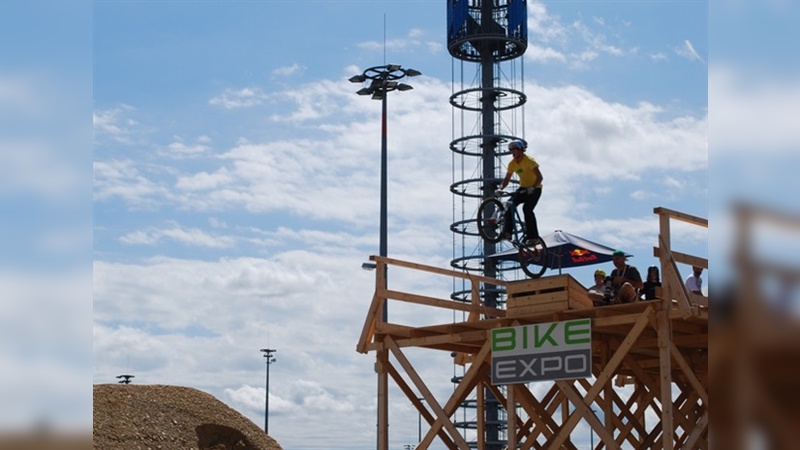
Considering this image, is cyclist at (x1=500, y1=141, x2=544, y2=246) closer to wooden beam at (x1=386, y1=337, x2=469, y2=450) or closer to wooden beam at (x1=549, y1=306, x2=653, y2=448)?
wooden beam at (x1=549, y1=306, x2=653, y2=448)

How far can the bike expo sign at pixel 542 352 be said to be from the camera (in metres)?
18.7

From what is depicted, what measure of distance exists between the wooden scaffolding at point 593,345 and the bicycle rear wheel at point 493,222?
1133 millimetres

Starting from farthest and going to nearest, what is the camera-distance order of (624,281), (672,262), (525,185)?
(624,281) < (525,185) < (672,262)

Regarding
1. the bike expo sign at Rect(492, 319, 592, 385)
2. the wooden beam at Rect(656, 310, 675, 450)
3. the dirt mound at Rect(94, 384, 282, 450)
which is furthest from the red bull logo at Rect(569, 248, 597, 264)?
the dirt mound at Rect(94, 384, 282, 450)

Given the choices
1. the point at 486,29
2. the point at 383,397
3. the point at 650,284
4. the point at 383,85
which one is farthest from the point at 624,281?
the point at 486,29

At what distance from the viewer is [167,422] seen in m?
34.8

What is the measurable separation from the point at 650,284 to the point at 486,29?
3811 centimetres

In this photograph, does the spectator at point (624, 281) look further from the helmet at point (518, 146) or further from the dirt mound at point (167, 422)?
the dirt mound at point (167, 422)

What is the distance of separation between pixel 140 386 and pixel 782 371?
3689 centimetres

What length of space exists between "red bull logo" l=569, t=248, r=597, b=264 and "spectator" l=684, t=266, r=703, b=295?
372cm

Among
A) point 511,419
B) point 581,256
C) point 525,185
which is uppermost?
point 525,185

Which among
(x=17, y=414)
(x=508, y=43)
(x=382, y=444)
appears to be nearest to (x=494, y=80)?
(x=508, y=43)

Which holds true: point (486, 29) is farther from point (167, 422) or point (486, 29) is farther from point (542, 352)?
point (542, 352)

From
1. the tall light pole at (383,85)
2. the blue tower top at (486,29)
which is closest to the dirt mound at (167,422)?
the tall light pole at (383,85)
